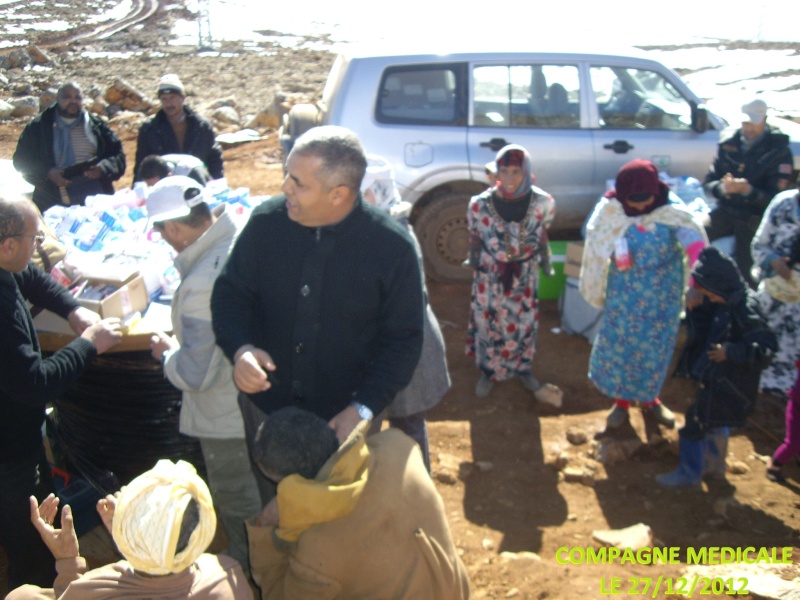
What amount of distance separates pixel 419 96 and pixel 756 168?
2.93 m

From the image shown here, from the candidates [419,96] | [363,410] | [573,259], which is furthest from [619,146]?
[363,410]

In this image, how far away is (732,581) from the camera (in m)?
3.54

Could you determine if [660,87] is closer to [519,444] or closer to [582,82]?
[582,82]

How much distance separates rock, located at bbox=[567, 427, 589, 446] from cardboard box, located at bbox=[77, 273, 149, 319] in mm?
2839

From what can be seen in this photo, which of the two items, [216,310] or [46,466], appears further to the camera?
[46,466]

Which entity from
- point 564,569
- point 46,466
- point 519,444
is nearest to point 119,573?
point 46,466

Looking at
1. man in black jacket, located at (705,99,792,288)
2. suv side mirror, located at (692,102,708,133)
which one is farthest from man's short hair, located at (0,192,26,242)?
suv side mirror, located at (692,102,708,133)

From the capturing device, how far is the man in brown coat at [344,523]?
2.15 metres

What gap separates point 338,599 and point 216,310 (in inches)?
46.0

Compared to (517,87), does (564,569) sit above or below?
below

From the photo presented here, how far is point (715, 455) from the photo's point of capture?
15.2 feet

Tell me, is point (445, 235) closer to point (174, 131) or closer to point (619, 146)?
point (619, 146)

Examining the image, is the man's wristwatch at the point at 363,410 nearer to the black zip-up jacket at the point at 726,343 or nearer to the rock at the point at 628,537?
the rock at the point at 628,537

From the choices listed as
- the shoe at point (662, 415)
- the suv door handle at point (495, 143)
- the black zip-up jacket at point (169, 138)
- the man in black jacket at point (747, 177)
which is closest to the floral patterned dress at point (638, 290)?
the shoe at point (662, 415)
